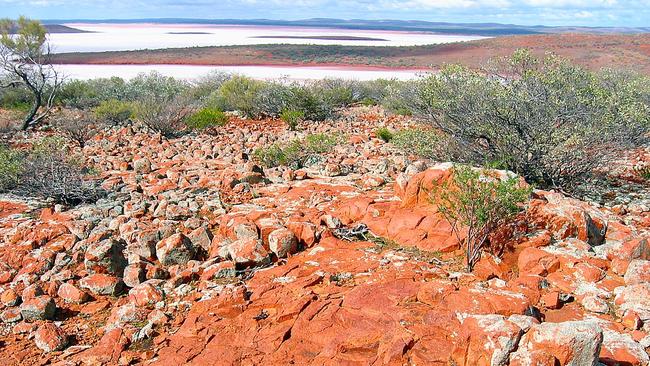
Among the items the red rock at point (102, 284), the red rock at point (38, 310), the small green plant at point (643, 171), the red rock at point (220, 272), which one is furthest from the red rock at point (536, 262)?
the small green plant at point (643, 171)

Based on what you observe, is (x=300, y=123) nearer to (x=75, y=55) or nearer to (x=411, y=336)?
(x=411, y=336)

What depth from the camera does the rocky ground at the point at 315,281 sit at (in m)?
3.36

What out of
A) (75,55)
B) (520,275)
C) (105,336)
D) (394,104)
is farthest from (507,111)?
(75,55)

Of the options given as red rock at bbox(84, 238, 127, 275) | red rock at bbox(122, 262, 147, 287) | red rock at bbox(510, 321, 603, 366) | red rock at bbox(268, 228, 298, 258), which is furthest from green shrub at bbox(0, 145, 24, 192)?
red rock at bbox(510, 321, 603, 366)

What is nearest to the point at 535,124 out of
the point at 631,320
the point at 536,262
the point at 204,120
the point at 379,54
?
the point at 536,262

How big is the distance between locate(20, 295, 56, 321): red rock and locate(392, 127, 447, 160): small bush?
577 centimetres

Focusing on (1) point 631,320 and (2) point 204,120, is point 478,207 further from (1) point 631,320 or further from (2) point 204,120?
(2) point 204,120

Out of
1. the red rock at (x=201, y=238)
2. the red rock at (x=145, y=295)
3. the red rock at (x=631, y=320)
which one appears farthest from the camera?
the red rock at (x=201, y=238)

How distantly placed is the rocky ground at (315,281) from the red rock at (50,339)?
0.4 inches

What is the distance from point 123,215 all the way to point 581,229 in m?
5.21

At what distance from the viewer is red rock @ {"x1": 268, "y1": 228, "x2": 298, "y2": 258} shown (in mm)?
5199

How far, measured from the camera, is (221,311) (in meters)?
4.12

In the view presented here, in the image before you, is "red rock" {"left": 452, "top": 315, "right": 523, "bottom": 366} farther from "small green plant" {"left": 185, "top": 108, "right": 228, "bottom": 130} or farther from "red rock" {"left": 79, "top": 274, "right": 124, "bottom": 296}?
"small green plant" {"left": 185, "top": 108, "right": 228, "bottom": 130}

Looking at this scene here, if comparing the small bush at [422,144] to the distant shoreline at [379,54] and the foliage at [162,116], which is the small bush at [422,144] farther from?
the distant shoreline at [379,54]
